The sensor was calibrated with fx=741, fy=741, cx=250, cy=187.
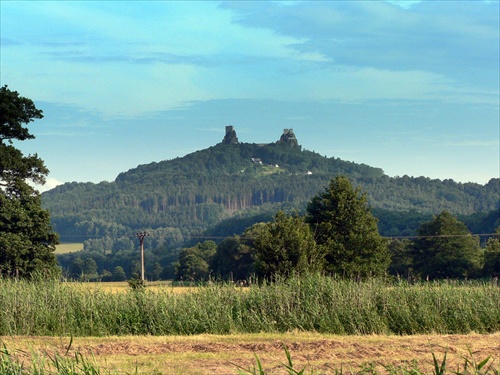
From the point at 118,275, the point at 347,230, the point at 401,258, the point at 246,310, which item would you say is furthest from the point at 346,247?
the point at 118,275

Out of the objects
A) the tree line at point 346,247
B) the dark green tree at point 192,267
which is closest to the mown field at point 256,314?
the tree line at point 346,247

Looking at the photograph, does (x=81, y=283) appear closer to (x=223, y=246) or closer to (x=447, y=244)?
(x=447, y=244)

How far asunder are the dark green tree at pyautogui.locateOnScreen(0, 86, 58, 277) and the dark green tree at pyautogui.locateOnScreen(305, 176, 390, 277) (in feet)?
71.0

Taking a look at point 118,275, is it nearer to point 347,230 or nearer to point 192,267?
point 192,267

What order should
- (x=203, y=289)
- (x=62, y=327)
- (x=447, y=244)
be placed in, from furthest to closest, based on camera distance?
(x=447, y=244) → (x=203, y=289) → (x=62, y=327)

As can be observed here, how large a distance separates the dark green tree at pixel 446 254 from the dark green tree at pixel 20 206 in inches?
1742

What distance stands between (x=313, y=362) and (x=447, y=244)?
229 feet

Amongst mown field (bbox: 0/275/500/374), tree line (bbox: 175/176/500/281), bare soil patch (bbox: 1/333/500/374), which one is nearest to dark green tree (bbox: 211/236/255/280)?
tree line (bbox: 175/176/500/281)

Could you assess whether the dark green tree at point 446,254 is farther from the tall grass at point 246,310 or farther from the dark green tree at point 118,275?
the dark green tree at point 118,275

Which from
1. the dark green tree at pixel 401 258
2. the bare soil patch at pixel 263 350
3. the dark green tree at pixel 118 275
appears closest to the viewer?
→ the bare soil patch at pixel 263 350

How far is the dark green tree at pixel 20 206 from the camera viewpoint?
5009cm

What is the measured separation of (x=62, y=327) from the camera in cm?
2375

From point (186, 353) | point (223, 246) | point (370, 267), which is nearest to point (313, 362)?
point (186, 353)

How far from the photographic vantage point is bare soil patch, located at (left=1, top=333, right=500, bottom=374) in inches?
683
